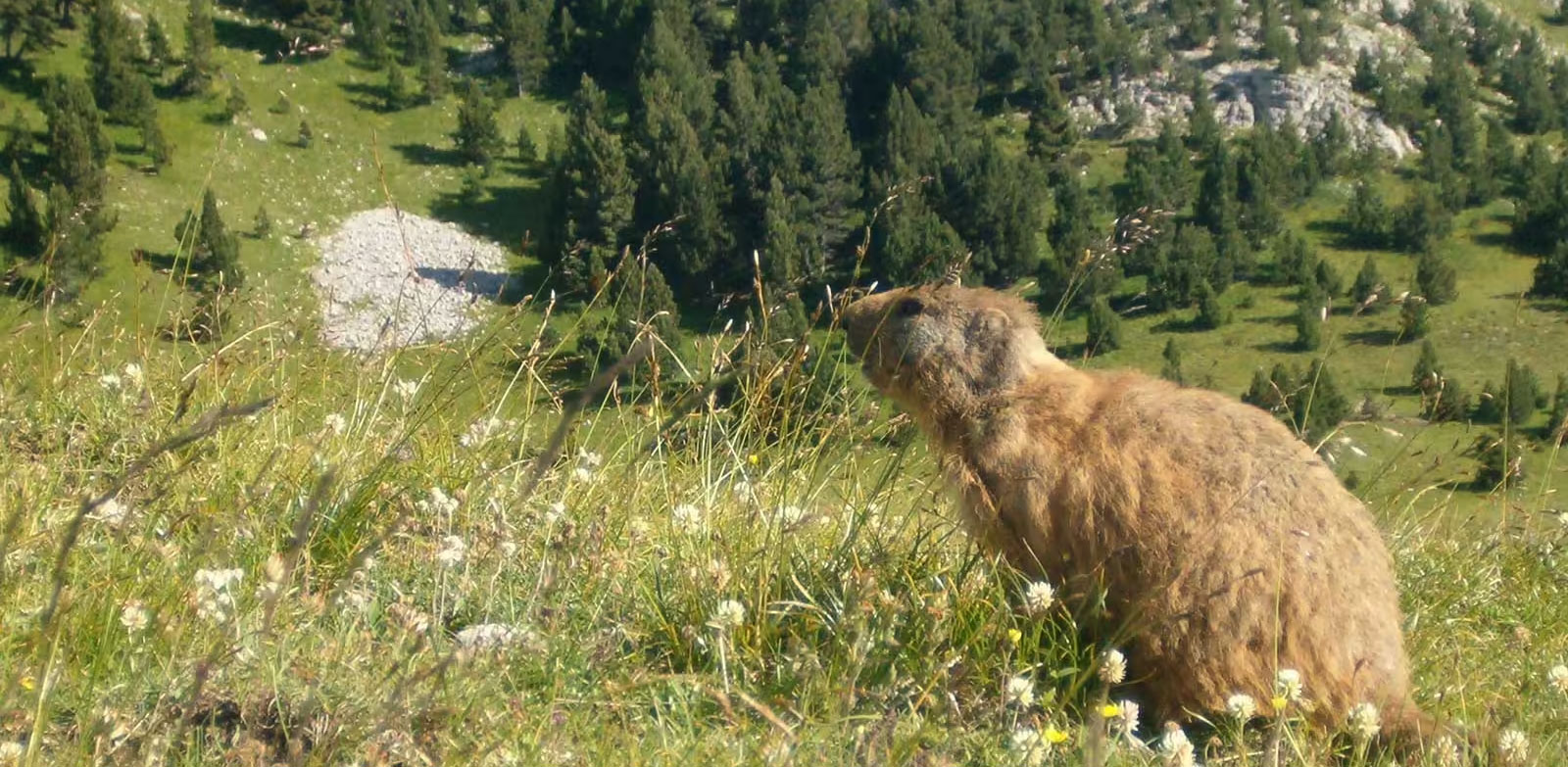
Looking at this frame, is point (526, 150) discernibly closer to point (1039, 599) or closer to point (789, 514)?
point (789, 514)

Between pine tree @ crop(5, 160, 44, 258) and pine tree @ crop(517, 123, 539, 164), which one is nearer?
pine tree @ crop(5, 160, 44, 258)

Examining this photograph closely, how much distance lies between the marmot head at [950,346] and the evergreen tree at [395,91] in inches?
3500

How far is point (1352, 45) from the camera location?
121 metres

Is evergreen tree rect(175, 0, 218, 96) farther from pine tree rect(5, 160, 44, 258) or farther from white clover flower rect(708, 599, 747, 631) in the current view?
white clover flower rect(708, 599, 747, 631)

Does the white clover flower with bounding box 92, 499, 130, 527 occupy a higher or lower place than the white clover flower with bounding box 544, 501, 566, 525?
higher

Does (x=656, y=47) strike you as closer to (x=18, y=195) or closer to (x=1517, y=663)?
(x=18, y=195)

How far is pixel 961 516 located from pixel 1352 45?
128524 mm

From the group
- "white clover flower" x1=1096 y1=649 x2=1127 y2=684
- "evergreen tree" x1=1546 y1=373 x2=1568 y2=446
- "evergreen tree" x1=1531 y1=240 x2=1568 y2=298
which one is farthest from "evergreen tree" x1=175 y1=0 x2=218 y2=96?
"white clover flower" x1=1096 y1=649 x2=1127 y2=684

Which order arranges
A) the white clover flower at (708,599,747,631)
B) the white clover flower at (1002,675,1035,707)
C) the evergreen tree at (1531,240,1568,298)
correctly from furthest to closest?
the evergreen tree at (1531,240,1568,298) → the white clover flower at (708,599,747,631) → the white clover flower at (1002,675,1035,707)

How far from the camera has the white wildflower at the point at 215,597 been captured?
3.32 metres

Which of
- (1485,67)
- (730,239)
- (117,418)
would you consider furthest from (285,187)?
(1485,67)

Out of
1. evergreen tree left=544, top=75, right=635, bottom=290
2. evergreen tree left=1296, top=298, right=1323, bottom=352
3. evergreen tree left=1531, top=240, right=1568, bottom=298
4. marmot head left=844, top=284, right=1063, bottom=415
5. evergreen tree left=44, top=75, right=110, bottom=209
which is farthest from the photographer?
evergreen tree left=544, top=75, right=635, bottom=290

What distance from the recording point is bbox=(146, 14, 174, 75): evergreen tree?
274 feet

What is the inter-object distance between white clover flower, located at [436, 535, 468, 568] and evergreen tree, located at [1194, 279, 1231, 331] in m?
80.9
